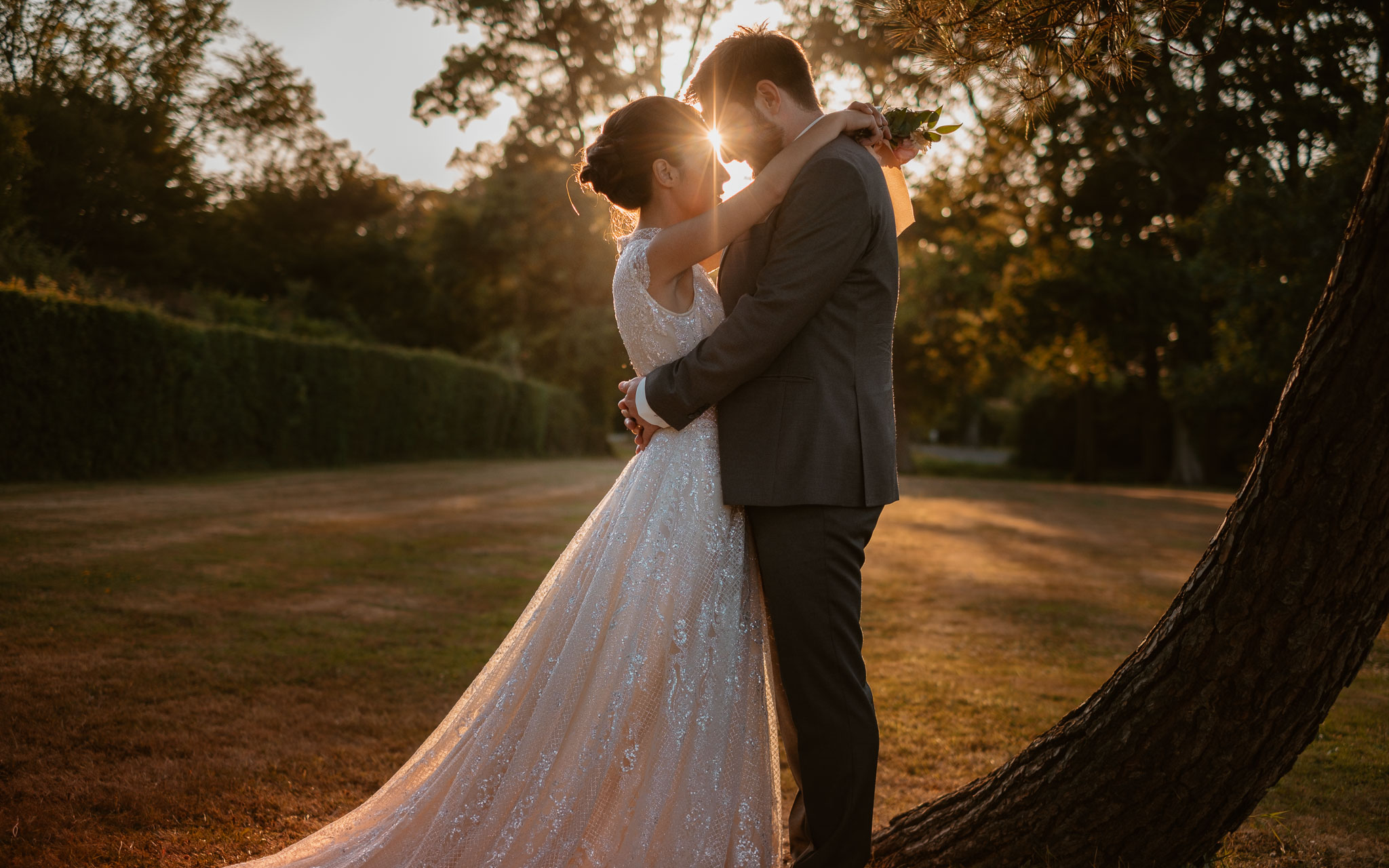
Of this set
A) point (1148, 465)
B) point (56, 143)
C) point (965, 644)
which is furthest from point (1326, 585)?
point (1148, 465)

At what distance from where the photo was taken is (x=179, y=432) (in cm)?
1382

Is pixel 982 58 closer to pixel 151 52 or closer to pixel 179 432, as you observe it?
pixel 179 432

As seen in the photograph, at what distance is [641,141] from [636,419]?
0.72 meters

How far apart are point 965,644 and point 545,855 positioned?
4420 millimetres

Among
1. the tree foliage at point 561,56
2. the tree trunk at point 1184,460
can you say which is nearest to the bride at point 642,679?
the tree foliage at point 561,56

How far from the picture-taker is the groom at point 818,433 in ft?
6.89

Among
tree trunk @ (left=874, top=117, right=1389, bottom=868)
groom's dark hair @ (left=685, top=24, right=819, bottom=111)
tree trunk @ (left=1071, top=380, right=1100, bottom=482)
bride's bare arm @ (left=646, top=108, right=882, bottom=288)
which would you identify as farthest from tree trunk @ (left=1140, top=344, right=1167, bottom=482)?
bride's bare arm @ (left=646, top=108, right=882, bottom=288)

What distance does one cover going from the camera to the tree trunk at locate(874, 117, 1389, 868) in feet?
6.76

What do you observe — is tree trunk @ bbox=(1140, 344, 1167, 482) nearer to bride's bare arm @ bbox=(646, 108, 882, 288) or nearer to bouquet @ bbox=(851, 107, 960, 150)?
bouquet @ bbox=(851, 107, 960, 150)

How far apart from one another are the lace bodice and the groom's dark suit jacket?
14 centimetres

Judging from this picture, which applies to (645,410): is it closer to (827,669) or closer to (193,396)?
(827,669)

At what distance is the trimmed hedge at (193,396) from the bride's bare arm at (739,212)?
11.3m

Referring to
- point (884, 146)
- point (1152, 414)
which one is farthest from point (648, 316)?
point (1152, 414)

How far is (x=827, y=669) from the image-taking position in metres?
2.14
